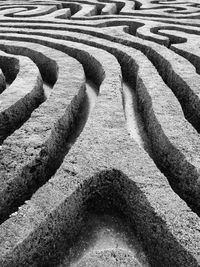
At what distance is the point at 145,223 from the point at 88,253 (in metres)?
0.42

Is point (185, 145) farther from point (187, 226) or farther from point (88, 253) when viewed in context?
point (88, 253)

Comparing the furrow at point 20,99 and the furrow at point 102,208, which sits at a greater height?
the furrow at point 20,99

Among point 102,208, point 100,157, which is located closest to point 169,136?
point 100,157

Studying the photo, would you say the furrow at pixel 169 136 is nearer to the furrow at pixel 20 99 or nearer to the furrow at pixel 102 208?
the furrow at pixel 102 208

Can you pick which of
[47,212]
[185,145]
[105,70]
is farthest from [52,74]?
[47,212]

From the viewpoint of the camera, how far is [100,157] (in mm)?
2684

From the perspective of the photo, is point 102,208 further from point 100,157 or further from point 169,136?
point 169,136

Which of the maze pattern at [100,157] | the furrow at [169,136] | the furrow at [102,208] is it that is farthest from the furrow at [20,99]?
the furrow at [169,136]

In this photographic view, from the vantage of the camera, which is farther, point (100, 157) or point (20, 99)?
point (20, 99)

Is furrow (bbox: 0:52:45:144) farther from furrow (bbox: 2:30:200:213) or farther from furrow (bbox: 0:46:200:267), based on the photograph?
furrow (bbox: 2:30:200:213)

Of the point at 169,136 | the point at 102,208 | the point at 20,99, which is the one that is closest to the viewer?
the point at 102,208

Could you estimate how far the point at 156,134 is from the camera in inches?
121

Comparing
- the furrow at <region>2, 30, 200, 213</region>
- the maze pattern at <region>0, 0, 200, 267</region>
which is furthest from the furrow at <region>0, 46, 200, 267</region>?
the furrow at <region>2, 30, 200, 213</region>

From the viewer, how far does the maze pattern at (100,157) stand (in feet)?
7.08
